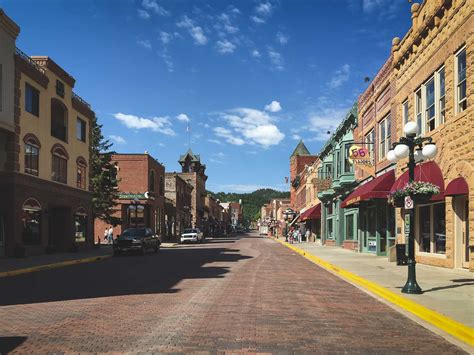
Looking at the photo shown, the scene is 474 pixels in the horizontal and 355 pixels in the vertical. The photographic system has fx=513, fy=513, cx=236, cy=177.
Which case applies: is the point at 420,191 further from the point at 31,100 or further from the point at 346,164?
the point at 346,164

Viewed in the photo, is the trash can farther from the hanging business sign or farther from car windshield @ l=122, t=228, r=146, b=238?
car windshield @ l=122, t=228, r=146, b=238

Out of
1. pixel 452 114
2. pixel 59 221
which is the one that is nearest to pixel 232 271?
pixel 452 114

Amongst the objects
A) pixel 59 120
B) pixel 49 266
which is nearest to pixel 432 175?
pixel 49 266

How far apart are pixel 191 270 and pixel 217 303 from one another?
8.57 m

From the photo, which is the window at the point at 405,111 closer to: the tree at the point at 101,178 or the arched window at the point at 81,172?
the arched window at the point at 81,172

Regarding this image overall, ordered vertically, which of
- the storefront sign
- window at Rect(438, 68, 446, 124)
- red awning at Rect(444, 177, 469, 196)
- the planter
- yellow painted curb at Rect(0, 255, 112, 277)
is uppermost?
window at Rect(438, 68, 446, 124)

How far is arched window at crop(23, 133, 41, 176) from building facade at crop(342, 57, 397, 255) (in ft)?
57.4

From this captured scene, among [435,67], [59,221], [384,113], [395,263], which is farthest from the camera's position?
[59,221]

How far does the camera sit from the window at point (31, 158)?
27875 mm

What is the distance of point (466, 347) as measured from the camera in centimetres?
→ 758

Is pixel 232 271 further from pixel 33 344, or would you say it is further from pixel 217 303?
pixel 33 344

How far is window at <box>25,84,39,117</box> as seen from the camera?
28136mm

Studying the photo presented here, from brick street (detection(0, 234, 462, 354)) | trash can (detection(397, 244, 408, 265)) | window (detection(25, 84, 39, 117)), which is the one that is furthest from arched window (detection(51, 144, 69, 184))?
trash can (detection(397, 244, 408, 265))

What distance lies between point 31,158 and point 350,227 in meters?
21.7
